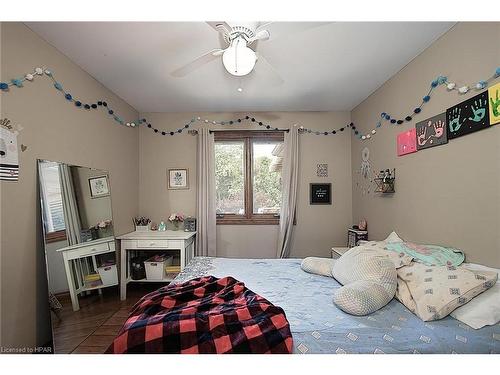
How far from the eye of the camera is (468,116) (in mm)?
1553

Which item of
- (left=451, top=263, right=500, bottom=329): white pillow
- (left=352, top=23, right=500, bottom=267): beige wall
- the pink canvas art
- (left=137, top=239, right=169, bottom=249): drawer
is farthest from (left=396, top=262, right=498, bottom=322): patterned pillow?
(left=137, top=239, right=169, bottom=249): drawer

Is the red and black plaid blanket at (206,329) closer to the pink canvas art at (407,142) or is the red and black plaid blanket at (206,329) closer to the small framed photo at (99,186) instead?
the small framed photo at (99,186)

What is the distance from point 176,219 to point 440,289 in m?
2.91

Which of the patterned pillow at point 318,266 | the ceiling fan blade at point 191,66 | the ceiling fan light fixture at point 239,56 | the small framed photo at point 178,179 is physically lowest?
the patterned pillow at point 318,266

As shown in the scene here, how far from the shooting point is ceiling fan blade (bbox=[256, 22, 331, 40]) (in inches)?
64.6

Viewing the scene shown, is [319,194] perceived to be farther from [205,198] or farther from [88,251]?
[88,251]

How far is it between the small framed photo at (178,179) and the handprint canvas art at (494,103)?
3096 mm

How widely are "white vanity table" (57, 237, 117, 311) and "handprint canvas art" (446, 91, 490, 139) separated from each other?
308 cm

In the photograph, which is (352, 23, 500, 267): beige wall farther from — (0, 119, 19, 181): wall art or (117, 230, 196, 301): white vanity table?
(0, 119, 19, 181): wall art

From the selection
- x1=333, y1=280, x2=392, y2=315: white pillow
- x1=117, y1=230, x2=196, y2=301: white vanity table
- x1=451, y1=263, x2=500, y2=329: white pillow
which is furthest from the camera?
x1=117, y1=230, x2=196, y2=301: white vanity table

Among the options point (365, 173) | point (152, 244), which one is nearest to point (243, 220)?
point (152, 244)

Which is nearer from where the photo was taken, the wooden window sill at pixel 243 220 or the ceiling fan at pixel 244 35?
the ceiling fan at pixel 244 35

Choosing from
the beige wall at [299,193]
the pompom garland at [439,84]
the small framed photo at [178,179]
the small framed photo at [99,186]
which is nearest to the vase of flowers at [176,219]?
the beige wall at [299,193]

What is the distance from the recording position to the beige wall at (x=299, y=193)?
342 centimetres
